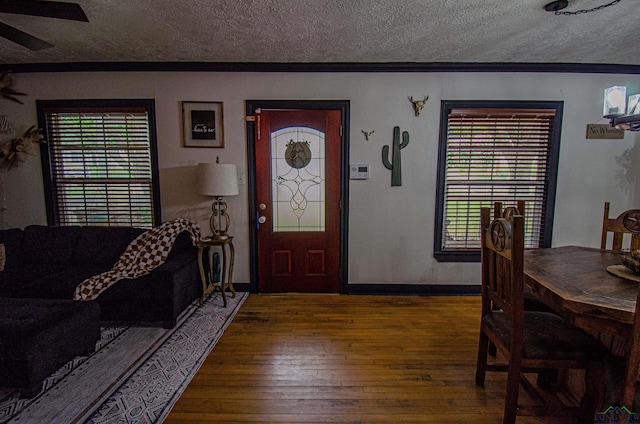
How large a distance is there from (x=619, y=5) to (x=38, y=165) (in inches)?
219

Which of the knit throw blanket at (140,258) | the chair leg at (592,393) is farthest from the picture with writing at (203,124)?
the chair leg at (592,393)

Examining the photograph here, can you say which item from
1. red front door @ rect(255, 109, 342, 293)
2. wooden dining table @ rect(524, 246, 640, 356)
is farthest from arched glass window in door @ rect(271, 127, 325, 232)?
wooden dining table @ rect(524, 246, 640, 356)

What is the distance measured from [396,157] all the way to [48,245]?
376 centimetres

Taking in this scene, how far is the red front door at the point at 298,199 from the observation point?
3.54m

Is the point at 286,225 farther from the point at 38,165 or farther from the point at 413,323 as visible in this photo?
the point at 38,165

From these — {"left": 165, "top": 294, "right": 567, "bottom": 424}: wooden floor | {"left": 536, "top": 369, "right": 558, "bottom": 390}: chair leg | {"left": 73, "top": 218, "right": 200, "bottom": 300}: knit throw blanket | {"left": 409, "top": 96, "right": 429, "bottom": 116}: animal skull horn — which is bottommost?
{"left": 165, "top": 294, "right": 567, "bottom": 424}: wooden floor

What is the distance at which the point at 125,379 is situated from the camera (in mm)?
2133

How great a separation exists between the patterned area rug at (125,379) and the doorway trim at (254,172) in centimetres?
96

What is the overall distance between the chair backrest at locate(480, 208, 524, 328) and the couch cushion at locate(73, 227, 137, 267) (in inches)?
128

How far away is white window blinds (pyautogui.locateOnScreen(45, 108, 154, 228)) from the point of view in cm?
359

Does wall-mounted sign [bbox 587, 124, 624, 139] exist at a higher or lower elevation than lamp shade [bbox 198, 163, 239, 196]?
higher

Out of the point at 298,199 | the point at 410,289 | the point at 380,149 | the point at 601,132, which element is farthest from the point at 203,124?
the point at 601,132

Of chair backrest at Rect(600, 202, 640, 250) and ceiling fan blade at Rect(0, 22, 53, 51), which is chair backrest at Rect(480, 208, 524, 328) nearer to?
chair backrest at Rect(600, 202, 640, 250)

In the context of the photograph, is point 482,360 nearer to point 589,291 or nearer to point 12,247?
point 589,291
